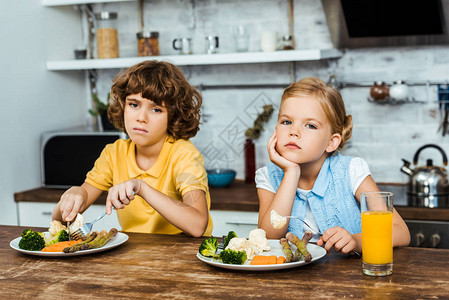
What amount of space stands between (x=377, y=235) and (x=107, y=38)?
225cm

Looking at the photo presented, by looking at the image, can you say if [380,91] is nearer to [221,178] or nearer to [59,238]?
[221,178]

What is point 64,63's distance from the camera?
297 cm

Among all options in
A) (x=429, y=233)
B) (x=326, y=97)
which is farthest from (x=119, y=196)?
(x=429, y=233)

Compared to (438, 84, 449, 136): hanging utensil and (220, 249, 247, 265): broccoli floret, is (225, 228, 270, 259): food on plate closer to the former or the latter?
(220, 249, 247, 265): broccoli floret

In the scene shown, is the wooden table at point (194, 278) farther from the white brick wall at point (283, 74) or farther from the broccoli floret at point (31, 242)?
the white brick wall at point (283, 74)

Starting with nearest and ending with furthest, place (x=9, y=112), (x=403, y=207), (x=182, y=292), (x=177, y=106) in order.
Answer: (x=182, y=292) → (x=177, y=106) → (x=403, y=207) → (x=9, y=112)

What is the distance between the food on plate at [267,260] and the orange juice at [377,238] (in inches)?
6.8

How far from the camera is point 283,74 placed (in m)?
3.00

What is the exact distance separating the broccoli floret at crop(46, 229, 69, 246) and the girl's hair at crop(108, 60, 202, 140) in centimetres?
49

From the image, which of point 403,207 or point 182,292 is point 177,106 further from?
point 403,207

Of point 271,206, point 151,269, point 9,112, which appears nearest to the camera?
point 151,269

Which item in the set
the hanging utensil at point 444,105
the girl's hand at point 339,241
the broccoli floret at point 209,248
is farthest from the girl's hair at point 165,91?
the hanging utensil at point 444,105

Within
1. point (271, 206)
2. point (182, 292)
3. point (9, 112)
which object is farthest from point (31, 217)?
point (182, 292)

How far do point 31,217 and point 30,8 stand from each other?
104 centimetres
